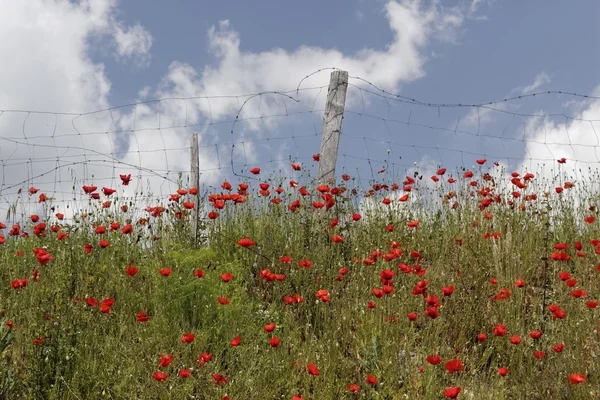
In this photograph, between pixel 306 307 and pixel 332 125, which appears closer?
pixel 306 307

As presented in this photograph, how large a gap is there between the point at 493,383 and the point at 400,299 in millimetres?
855

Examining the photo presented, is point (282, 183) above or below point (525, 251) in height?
above

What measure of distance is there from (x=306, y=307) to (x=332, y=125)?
257cm

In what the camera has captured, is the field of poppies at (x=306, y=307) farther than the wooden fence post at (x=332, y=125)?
No

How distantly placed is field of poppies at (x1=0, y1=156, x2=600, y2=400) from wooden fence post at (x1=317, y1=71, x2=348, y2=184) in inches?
10.4

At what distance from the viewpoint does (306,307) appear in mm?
4535

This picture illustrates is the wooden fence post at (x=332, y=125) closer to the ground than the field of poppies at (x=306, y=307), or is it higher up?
higher up

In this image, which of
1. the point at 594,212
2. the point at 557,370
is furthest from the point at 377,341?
the point at 594,212

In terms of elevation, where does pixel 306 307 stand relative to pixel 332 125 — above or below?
below

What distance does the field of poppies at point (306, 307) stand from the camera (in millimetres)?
3346

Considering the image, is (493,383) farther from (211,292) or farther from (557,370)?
(211,292)

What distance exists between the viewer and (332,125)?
6469mm

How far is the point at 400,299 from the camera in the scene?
4.23 meters

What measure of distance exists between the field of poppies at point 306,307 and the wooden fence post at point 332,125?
26cm
